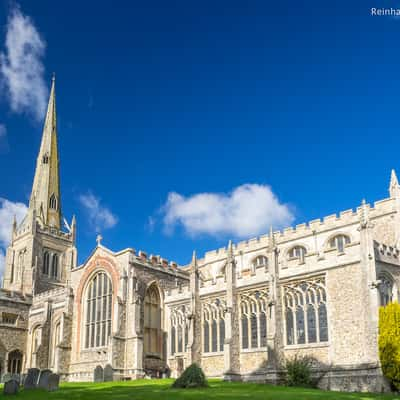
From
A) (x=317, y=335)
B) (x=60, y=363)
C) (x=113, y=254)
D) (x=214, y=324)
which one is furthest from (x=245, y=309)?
(x=60, y=363)

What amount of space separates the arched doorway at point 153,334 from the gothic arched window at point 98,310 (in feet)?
9.14

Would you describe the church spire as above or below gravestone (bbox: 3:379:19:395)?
above

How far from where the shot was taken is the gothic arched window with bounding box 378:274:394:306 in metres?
28.0

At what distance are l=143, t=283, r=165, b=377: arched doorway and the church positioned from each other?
0.24 feet

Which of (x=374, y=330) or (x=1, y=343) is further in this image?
(x=1, y=343)

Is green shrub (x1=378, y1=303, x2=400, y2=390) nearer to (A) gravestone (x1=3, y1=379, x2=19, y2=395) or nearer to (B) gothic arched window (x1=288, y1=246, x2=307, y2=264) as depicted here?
(B) gothic arched window (x1=288, y1=246, x2=307, y2=264)

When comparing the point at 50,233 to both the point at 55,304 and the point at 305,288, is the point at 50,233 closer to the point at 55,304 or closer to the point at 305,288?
the point at 55,304

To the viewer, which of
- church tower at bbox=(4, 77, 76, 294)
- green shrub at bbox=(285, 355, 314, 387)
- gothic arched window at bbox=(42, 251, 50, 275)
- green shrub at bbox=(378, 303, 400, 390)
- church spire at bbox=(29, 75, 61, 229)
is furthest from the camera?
church spire at bbox=(29, 75, 61, 229)

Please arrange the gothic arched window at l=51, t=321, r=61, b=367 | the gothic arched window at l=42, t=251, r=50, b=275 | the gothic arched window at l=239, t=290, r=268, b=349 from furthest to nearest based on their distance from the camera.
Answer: the gothic arched window at l=42, t=251, r=50, b=275
the gothic arched window at l=51, t=321, r=61, b=367
the gothic arched window at l=239, t=290, r=268, b=349

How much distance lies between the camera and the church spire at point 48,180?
6384cm

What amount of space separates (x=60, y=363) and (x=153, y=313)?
25.7 ft

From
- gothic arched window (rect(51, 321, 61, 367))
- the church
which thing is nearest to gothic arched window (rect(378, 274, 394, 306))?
the church

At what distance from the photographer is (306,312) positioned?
29.1 m

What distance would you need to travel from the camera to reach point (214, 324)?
33.8 metres
